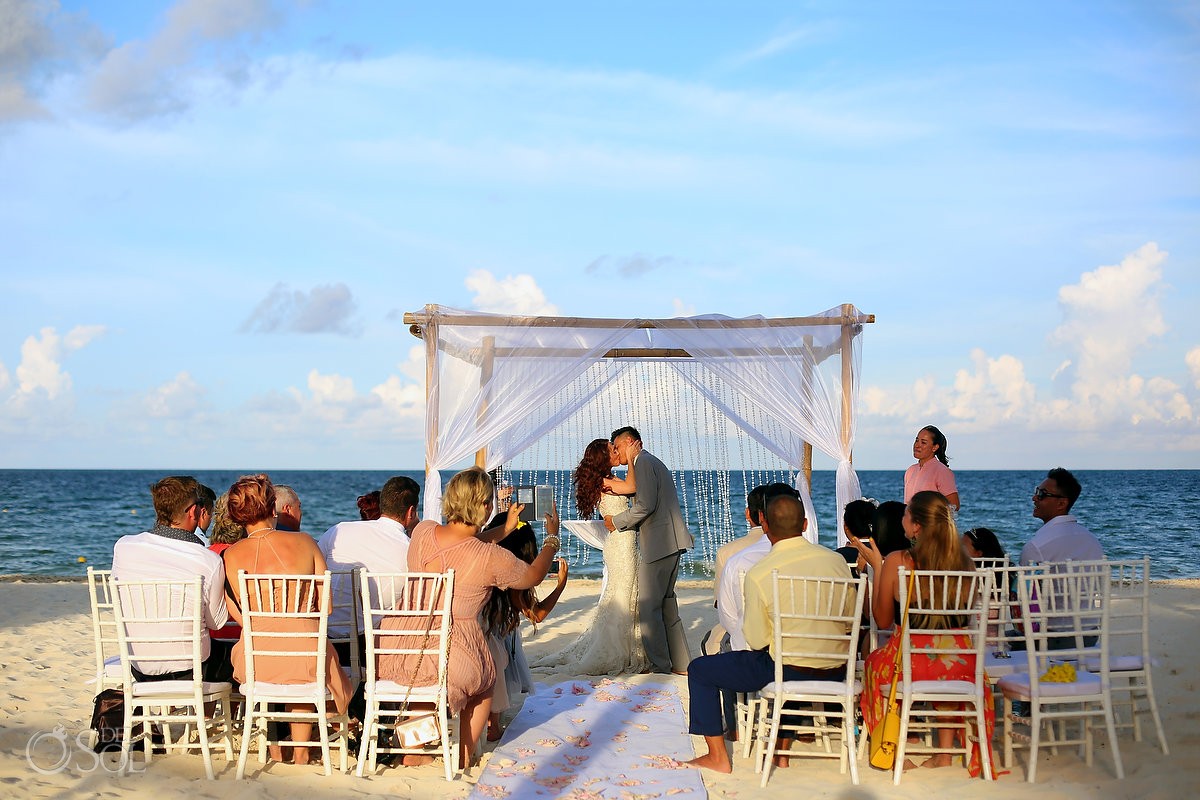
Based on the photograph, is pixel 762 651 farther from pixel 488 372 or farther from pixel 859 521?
pixel 488 372

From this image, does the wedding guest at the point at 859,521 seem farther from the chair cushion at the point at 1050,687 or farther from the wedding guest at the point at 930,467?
the wedding guest at the point at 930,467

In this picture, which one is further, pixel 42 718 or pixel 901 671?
pixel 42 718

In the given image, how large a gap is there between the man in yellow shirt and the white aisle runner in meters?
0.21

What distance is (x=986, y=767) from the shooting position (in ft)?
14.5

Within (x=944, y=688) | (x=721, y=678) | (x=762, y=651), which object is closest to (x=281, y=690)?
(x=721, y=678)

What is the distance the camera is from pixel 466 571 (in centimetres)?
460

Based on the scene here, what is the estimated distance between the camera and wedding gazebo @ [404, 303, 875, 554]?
7.77 metres

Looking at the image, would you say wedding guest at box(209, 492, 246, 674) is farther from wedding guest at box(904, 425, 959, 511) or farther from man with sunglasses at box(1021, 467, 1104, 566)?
Answer: wedding guest at box(904, 425, 959, 511)

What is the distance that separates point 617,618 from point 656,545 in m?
0.56

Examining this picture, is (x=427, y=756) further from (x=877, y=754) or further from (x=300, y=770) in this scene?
(x=877, y=754)

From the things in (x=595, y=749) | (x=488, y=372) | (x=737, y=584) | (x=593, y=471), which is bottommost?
(x=595, y=749)

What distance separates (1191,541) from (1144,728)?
2267 centimetres

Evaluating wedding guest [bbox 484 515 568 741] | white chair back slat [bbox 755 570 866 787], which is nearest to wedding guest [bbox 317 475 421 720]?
wedding guest [bbox 484 515 568 741]

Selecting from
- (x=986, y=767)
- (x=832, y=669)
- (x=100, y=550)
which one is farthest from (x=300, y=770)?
(x=100, y=550)
